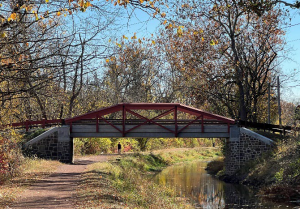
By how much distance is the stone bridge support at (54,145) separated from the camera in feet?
90.4

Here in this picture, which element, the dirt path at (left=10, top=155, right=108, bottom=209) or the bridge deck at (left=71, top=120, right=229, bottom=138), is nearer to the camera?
the dirt path at (left=10, top=155, right=108, bottom=209)

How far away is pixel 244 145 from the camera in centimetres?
2748

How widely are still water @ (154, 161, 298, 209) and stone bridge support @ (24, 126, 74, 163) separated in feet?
21.6

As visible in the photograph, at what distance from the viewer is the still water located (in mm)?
18942

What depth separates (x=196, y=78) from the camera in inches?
1232

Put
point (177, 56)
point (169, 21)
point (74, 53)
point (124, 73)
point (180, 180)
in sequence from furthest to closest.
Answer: point (124, 73), point (177, 56), point (180, 180), point (74, 53), point (169, 21)

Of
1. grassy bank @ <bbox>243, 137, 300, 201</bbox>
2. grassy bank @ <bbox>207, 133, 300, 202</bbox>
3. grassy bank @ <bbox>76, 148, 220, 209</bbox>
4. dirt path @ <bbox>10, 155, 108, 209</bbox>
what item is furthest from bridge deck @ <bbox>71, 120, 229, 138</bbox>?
dirt path @ <bbox>10, 155, 108, 209</bbox>

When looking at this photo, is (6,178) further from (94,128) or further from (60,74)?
(94,128)

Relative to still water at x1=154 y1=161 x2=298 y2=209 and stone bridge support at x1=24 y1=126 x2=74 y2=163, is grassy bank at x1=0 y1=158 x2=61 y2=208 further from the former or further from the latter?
still water at x1=154 y1=161 x2=298 y2=209

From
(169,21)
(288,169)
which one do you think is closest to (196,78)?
(288,169)

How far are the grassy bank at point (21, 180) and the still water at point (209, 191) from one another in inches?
291

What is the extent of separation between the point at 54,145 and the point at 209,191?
1150 cm

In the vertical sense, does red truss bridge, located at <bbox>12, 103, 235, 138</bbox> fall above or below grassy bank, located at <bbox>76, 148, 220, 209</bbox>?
above

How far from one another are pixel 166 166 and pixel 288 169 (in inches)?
661
